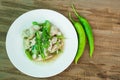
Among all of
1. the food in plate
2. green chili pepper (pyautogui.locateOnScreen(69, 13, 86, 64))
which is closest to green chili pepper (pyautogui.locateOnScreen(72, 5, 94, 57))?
green chili pepper (pyautogui.locateOnScreen(69, 13, 86, 64))

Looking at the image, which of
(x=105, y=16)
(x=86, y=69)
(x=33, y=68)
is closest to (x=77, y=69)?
(x=86, y=69)

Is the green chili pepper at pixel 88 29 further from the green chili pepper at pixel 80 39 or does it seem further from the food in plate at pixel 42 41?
the food in plate at pixel 42 41

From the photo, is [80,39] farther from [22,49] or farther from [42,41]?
[22,49]

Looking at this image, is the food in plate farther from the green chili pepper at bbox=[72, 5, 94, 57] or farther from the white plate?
the green chili pepper at bbox=[72, 5, 94, 57]

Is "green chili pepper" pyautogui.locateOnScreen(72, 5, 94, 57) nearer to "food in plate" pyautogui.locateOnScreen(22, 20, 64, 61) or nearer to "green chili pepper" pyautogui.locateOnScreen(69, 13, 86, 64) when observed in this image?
"green chili pepper" pyautogui.locateOnScreen(69, 13, 86, 64)
